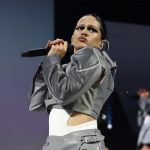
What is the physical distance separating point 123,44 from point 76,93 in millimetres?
1787

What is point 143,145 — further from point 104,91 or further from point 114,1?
point 104,91

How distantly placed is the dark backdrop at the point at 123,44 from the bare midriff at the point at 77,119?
150 centimetres

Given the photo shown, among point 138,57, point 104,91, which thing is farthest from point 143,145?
point 104,91

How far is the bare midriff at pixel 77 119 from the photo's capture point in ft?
4.05

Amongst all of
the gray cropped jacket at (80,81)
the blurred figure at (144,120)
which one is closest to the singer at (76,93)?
the gray cropped jacket at (80,81)

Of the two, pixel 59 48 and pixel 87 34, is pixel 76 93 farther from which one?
pixel 87 34

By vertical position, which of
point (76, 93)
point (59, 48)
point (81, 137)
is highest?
point (59, 48)

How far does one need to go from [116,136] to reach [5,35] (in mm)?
948

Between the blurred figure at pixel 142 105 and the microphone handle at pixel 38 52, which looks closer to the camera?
the microphone handle at pixel 38 52

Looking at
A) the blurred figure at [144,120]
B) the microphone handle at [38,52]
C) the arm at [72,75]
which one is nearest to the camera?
the arm at [72,75]

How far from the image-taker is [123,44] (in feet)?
9.56

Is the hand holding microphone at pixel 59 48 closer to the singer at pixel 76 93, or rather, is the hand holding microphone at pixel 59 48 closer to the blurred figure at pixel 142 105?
the singer at pixel 76 93

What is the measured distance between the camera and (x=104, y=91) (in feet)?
4.22

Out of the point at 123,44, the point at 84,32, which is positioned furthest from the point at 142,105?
the point at 84,32
